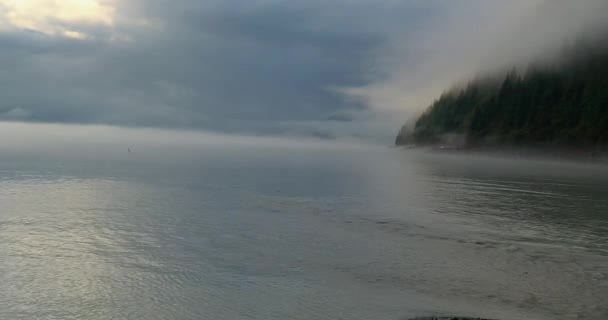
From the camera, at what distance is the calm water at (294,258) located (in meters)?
12.6

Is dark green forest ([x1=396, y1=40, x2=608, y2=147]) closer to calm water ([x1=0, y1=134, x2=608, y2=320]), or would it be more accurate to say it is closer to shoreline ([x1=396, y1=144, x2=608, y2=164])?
shoreline ([x1=396, y1=144, x2=608, y2=164])

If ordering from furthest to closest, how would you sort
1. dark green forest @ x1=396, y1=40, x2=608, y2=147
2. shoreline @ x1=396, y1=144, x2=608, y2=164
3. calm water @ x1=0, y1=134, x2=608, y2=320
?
1. dark green forest @ x1=396, y1=40, x2=608, y2=147
2. shoreline @ x1=396, y1=144, x2=608, y2=164
3. calm water @ x1=0, y1=134, x2=608, y2=320

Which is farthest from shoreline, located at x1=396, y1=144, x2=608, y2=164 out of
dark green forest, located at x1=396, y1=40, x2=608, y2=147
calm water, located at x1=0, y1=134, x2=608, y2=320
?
calm water, located at x1=0, y1=134, x2=608, y2=320

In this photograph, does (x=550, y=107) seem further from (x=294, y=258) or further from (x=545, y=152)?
(x=294, y=258)

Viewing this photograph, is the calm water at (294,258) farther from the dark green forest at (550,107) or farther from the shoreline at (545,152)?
the dark green forest at (550,107)

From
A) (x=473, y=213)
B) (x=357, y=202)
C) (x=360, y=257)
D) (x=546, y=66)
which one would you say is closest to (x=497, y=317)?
(x=360, y=257)

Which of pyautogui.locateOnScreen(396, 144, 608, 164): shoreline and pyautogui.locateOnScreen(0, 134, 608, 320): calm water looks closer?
pyautogui.locateOnScreen(0, 134, 608, 320): calm water

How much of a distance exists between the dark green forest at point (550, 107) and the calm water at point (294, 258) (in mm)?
126208

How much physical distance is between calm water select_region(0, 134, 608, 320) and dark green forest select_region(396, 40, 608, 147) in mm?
126208

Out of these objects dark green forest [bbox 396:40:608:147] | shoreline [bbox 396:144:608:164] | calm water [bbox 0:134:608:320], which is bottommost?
calm water [bbox 0:134:608:320]

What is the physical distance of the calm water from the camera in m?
12.6

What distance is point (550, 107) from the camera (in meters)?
165

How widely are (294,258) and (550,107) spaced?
171182 mm

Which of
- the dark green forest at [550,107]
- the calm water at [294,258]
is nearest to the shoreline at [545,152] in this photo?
the dark green forest at [550,107]
